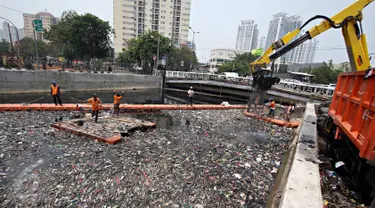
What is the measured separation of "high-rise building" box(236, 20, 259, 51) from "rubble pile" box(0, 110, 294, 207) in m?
104

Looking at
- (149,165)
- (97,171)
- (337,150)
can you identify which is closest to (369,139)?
(337,150)

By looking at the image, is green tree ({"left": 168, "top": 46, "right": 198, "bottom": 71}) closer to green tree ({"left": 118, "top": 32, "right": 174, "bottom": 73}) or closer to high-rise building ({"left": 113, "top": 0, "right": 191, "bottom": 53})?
green tree ({"left": 118, "top": 32, "right": 174, "bottom": 73})

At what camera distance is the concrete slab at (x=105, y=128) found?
5.65 metres

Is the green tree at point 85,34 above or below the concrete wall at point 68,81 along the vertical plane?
above

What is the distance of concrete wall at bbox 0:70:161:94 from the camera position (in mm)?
14730

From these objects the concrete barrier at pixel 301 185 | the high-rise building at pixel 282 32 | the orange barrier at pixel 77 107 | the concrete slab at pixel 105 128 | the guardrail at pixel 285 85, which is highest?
the high-rise building at pixel 282 32

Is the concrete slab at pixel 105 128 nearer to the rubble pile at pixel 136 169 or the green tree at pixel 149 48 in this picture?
the rubble pile at pixel 136 169

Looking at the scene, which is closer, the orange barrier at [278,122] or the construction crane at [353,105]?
the construction crane at [353,105]

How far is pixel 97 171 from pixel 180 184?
1.96 metres

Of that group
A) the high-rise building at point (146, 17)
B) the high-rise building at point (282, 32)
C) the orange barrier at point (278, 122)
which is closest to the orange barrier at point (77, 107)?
the orange barrier at point (278, 122)

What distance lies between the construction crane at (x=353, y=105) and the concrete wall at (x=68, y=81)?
18399mm

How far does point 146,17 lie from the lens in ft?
200

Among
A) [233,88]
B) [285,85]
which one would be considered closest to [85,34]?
[233,88]

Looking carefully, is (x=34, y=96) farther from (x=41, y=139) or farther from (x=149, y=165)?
(x=149, y=165)
